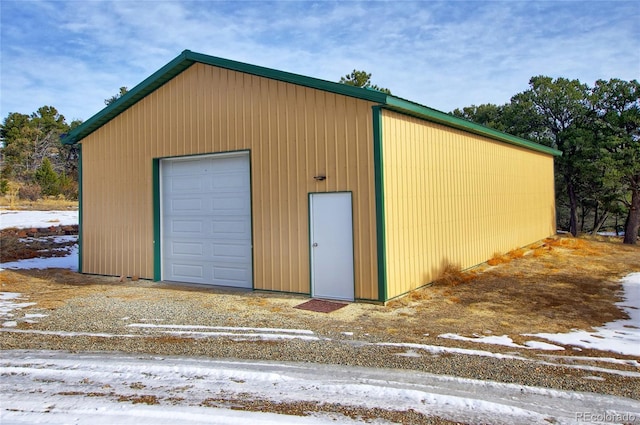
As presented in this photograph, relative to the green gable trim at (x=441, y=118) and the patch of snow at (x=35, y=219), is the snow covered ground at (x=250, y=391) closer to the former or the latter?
the green gable trim at (x=441, y=118)

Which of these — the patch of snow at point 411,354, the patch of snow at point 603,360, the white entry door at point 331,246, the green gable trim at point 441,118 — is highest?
the green gable trim at point 441,118

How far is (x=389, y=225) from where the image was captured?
7836 millimetres

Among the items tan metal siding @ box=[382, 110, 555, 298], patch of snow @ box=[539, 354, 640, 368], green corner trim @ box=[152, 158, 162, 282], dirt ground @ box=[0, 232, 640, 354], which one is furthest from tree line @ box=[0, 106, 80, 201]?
patch of snow @ box=[539, 354, 640, 368]

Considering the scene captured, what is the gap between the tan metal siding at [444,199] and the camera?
808cm

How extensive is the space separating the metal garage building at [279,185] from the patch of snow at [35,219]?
922 cm

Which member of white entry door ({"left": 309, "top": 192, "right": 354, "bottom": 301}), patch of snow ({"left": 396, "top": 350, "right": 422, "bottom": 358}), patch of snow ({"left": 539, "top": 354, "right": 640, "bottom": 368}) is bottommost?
patch of snow ({"left": 539, "top": 354, "right": 640, "bottom": 368})

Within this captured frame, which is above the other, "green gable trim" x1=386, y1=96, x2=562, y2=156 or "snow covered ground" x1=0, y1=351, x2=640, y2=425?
"green gable trim" x1=386, y1=96, x2=562, y2=156

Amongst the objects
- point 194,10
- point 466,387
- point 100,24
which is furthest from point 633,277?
point 100,24

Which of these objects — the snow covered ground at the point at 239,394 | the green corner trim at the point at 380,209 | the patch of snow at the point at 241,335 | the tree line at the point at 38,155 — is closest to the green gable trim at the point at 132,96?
the green corner trim at the point at 380,209

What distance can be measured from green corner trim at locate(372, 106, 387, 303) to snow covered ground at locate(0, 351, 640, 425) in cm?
302

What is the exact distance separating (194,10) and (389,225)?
7.13m

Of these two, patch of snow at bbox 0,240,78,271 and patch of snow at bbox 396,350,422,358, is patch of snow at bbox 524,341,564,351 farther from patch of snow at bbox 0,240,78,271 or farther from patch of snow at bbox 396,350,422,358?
patch of snow at bbox 0,240,78,271

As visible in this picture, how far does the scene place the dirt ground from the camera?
6398 millimetres

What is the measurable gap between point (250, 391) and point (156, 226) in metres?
7.29
